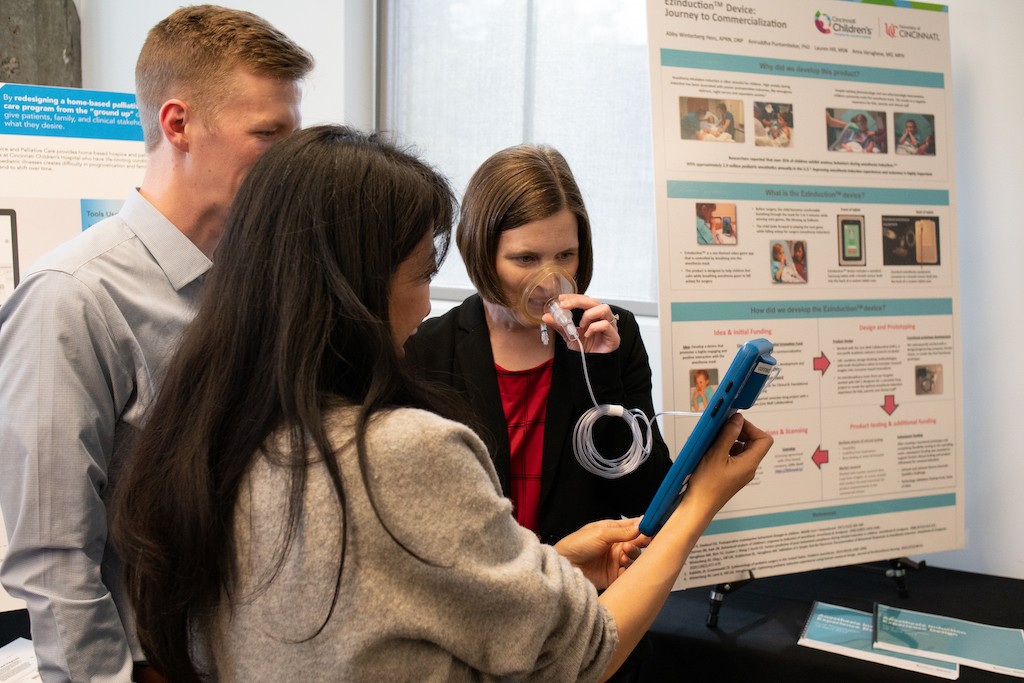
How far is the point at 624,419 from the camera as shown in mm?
1783

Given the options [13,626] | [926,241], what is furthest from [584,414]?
[13,626]

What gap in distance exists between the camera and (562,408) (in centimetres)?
177

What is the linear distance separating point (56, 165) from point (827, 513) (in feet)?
A: 7.71

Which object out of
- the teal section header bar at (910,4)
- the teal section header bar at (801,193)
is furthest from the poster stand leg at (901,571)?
the teal section header bar at (910,4)

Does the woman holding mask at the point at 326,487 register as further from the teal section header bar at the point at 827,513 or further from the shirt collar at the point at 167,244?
the teal section header bar at the point at 827,513

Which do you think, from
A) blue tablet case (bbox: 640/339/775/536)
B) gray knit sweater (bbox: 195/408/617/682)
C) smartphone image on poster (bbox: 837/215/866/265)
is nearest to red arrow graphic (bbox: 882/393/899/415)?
smartphone image on poster (bbox: 837/215/866/265)

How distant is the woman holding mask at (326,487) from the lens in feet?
2.79

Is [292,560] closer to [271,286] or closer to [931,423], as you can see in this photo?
[271,286]

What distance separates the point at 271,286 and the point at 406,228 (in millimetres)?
166

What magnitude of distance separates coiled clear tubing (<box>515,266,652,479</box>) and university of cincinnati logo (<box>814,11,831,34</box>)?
4.17 feet

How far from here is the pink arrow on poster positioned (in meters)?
2.42

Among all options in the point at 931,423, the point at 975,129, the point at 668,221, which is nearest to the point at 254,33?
the point at 668,221

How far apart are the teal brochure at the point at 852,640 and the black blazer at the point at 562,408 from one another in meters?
0.88

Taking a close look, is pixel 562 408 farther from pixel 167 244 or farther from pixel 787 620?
pixel 787 620
